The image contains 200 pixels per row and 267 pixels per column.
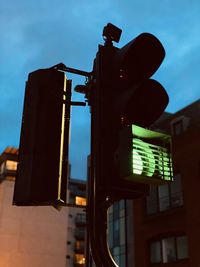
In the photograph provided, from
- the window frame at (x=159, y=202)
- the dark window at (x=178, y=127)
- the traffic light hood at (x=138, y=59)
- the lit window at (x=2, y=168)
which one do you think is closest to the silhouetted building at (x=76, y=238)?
the lit window at (x=2, y=168)

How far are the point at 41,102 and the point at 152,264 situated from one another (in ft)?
→ 90.9

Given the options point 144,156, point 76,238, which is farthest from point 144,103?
point 76,238

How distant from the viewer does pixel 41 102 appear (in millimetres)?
3111

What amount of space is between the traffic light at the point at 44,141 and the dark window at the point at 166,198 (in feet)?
82.9

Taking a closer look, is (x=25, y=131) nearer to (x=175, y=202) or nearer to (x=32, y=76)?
(x=32, y=76)

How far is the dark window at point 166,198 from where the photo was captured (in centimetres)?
2875

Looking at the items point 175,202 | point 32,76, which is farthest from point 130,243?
point 32,76

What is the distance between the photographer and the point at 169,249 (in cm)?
2803

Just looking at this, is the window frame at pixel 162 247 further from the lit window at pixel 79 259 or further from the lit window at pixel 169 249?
the lit window at pixel 79 259

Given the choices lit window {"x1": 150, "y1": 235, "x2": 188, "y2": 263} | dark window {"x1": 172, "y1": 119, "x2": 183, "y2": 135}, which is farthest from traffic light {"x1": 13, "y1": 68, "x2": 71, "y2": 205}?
dark window {"x1": 172, "y1": 119, "x2": 183, "y2": 135}

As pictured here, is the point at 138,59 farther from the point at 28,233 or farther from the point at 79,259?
the point at 79,259

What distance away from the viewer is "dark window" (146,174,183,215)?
28.8m

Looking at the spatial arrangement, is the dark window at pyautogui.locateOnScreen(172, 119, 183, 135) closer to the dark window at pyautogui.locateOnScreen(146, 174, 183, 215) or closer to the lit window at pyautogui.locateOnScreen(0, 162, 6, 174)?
the dark window at pyautogui.locateOnScreen(146, 174, 183, 215)

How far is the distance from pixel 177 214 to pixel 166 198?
199 cm
